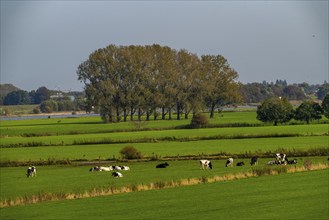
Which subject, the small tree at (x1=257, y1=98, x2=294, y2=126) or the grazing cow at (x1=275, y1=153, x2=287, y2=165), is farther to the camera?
the small tree at (x1=257, y1=98, x2=294, y2=126)

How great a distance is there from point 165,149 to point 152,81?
57588 millimetres

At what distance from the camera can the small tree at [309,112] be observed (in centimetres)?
8994

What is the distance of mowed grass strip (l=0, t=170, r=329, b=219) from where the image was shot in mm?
20062

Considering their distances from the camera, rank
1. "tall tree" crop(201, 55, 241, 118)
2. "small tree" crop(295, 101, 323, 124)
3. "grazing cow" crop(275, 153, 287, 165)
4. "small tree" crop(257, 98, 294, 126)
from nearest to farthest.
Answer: "grazing cow" crop(275, 153, 287, 165) → "small tree" crop(257, 98, 294, 126) → "small tree" crop(295, 101, 323, 124) → "tall tree" crop(201, 55, 241, 118)

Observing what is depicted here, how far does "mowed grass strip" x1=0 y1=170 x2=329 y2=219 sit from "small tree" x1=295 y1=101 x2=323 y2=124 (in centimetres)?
6348

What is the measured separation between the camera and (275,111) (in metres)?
90.6

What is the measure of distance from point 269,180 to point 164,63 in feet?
281

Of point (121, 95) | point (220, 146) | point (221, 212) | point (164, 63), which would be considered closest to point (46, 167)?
point (220, 146)

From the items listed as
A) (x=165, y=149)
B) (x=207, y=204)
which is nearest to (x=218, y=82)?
(x=165, y=149)

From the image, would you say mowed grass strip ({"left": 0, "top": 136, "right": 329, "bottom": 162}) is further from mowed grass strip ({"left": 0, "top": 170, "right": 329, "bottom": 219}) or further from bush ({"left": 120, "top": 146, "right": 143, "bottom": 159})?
mowed grass strip ({"left": 0, "top": 170, "right": 329, "bottom": 219})

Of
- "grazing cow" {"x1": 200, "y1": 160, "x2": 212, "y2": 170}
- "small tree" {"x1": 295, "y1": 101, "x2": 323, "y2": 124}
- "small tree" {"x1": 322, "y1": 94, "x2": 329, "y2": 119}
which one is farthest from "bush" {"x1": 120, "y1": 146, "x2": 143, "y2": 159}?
"small tree" {"x1": 322, "y1": 94, "x2": 329, "y2": 119}

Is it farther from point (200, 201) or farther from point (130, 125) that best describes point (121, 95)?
point (200, 201)

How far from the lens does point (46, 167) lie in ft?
142

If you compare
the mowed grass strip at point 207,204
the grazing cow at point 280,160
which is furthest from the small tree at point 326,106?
the mowed grass strip at point 207,204
